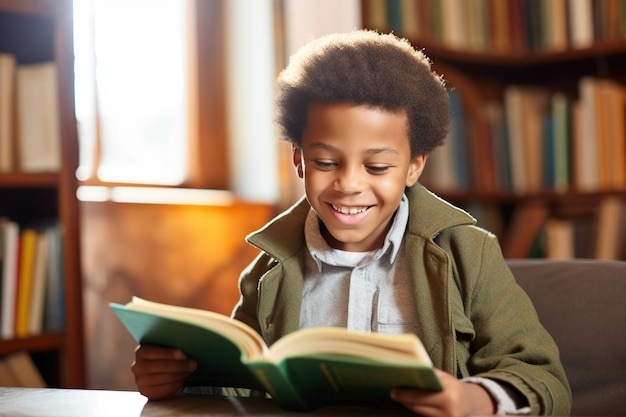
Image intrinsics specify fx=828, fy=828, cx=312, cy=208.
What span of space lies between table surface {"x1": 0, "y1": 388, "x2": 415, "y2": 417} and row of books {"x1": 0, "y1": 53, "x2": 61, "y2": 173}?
1063 mm

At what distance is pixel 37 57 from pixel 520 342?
1.49m

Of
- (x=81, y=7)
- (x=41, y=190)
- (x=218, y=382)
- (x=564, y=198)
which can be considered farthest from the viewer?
(x=564, y=198)

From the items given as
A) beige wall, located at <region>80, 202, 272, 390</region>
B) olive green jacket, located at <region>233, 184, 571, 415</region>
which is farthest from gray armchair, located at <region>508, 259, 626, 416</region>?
beige wall, located at <region>80, 202, 272, 390</region>

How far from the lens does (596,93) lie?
7.89 ft

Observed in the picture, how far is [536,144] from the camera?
2.54 meters

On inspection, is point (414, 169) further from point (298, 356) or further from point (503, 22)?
point (503, 22)

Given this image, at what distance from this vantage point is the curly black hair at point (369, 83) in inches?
43.4

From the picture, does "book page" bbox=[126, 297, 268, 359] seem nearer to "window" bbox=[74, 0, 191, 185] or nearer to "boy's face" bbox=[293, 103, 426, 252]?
"boy's face" bbox=[293, 103, 426, 252]

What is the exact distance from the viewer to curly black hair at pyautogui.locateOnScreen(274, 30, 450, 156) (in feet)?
3.61

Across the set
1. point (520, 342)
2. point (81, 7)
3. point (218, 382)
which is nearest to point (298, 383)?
point (218, 382)


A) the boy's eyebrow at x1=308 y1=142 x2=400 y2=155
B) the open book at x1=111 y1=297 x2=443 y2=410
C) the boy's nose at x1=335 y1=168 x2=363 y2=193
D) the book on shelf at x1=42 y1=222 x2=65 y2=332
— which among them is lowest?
the book on shelf at x1=42 y1=222 x2=65 y2=332

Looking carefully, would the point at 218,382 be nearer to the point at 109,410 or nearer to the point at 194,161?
the point at 109,410

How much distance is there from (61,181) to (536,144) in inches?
55.5

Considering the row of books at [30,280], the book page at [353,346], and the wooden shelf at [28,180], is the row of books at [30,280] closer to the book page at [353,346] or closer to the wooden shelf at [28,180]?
the wooden shelf at [28,180]
